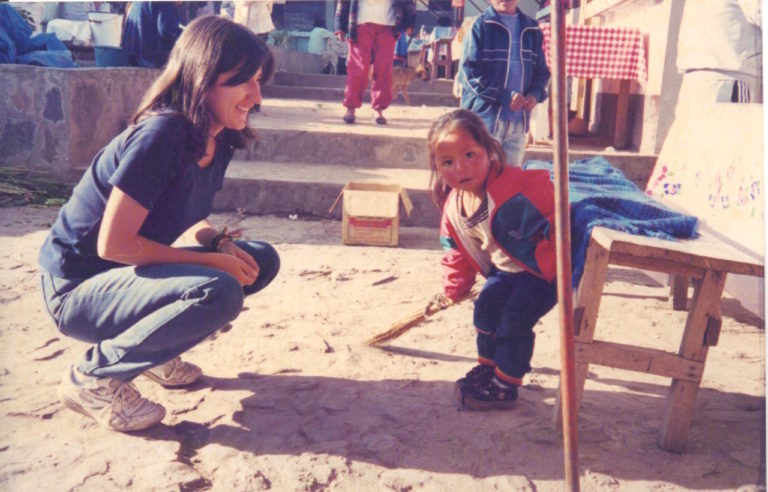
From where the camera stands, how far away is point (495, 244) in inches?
94.1

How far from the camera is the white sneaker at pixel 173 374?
2.40 metres

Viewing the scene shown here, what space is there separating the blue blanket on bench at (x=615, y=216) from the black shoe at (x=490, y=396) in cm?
45

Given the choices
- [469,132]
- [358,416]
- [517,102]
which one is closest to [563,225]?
[469,132]

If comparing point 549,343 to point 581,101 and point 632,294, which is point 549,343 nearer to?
point 632,294

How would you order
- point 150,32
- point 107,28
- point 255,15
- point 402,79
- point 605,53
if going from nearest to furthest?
point 150,32
point 605,53
point 107,28
point 255,15
point 402,79

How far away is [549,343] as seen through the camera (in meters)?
2.98

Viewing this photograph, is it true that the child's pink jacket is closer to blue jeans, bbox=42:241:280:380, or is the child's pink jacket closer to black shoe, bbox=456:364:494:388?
black shoe, bbox=456:364:494:388

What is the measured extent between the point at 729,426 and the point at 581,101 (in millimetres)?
5621

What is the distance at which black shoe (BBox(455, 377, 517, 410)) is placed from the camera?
2344mm

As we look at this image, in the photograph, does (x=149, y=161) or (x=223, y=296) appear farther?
(x=223, y=296)

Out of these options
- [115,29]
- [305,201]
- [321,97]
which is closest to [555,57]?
[305,201]

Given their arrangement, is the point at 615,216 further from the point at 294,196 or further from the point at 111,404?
the point at 294,196

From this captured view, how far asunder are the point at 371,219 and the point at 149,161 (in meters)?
2.62

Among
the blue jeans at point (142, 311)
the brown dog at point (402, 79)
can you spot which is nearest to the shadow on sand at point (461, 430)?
the blue jeans at point (142, 311)
